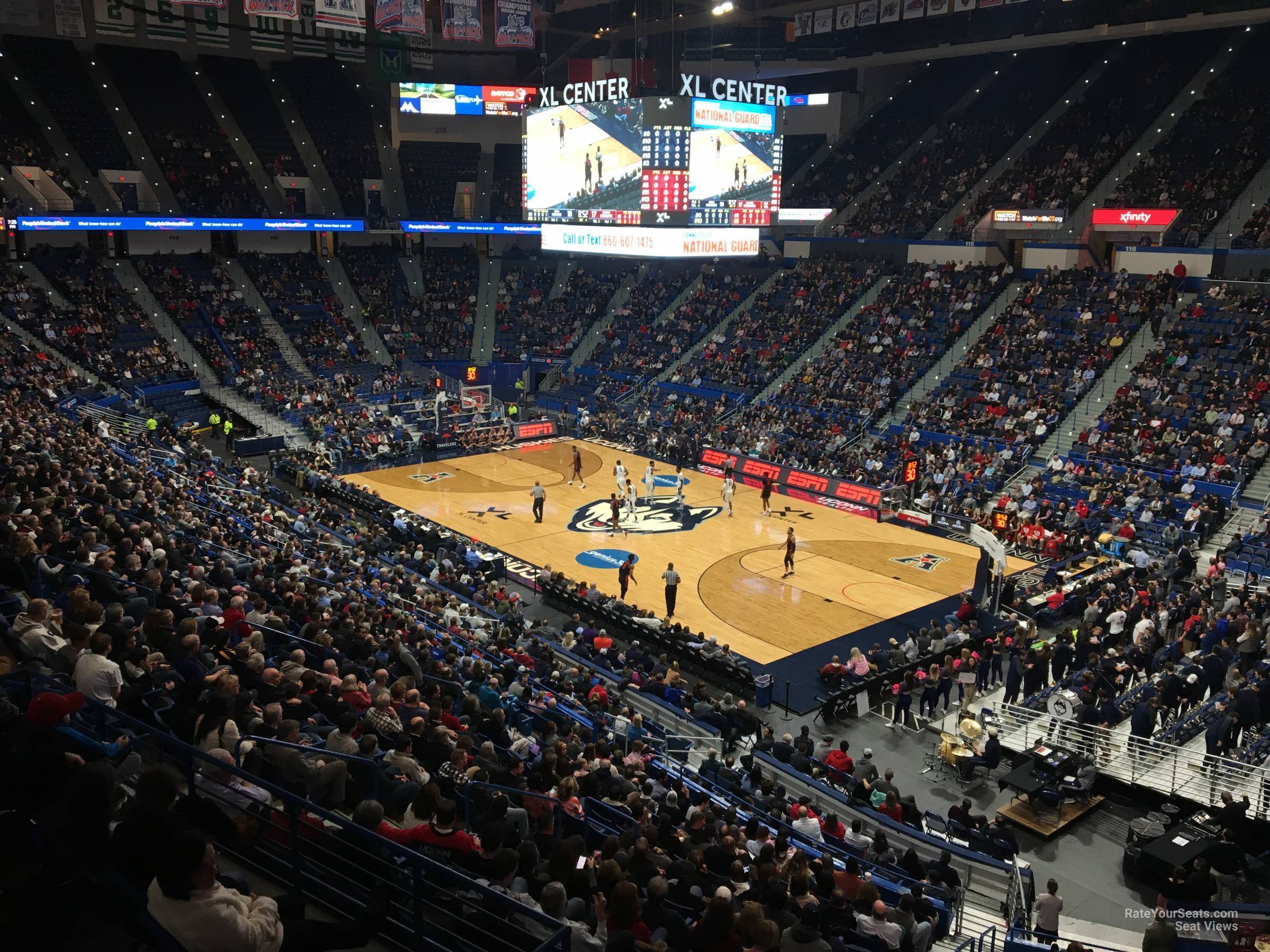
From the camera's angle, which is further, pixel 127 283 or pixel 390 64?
pixel 390 64

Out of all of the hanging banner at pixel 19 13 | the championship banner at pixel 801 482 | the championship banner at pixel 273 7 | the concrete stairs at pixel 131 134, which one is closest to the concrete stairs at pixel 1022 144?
the championship banner at pixel 801 482

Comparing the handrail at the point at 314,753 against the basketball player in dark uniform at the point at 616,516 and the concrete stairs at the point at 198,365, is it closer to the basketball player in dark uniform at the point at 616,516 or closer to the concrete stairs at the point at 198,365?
the basketball player in dark uniform at the point at 616,516

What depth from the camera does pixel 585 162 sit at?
110 ft

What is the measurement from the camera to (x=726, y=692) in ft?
62.1

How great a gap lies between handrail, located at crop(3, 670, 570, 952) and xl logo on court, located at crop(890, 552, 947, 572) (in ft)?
73.9

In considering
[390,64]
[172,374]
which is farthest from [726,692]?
[390,64]

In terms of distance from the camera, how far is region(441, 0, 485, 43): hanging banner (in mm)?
34469

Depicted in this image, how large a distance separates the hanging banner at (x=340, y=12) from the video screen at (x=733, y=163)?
11676 mm

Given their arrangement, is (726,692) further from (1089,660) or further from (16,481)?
(16,481)

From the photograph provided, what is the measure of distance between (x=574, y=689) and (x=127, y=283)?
1438 inches

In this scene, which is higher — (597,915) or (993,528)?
(597,915)

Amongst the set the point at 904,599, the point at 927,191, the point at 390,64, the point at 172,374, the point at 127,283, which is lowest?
the point at 904,599

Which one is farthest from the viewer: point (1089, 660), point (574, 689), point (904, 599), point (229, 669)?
point (904, 599)

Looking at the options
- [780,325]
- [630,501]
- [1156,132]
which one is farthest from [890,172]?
[630,501]
